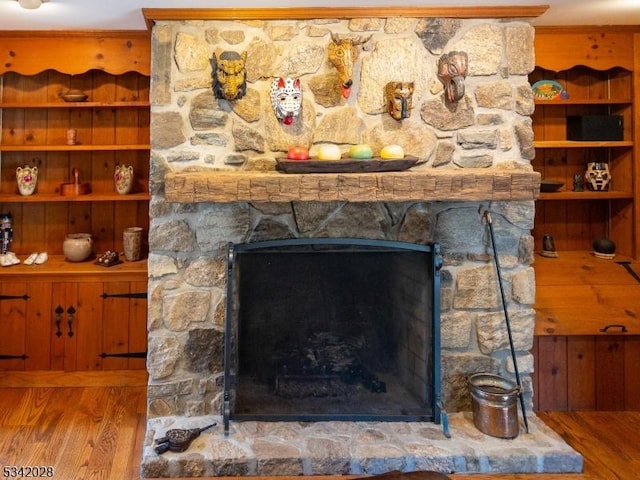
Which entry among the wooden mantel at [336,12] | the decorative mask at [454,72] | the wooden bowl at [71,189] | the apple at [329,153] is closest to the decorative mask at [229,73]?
the wooden mantel at [336,12]

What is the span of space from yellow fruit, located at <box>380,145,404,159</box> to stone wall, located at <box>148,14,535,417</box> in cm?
15

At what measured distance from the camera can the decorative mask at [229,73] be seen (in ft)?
7.07

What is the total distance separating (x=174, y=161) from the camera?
224 centimetres

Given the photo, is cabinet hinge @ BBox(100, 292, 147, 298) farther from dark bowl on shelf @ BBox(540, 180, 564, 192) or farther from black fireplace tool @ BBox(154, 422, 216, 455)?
dark bowl on shelf @ BBox(540, 180, 564, 192)

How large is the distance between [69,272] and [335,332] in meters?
1.65

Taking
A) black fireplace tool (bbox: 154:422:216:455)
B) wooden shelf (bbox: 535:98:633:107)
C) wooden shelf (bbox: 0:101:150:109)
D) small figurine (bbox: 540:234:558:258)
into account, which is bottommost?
black fireplace tool (bbox: 154:422:216:455)

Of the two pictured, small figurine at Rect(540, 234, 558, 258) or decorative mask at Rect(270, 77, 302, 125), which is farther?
small figurine at Rect(540, 234, 558, 258)

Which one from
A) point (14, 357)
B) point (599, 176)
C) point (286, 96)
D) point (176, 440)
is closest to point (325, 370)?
point (176, 440)

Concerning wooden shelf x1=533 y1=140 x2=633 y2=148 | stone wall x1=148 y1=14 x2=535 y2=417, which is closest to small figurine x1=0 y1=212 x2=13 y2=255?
stone wall x1=148 y1=14 x2=535 y2=417

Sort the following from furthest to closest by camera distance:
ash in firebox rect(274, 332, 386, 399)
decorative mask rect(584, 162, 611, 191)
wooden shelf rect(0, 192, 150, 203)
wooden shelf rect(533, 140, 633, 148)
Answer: wooden shelf rect(0, 192, 150, 203), decorative mask rect(584, 162, 611, 191), wooden shelf rect(533, 140, 633, 148), ash in firebox rect(274, 332, 386, 399)

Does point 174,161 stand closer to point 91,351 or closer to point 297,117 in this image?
point 297,117

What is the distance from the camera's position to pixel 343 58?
7.14 ft

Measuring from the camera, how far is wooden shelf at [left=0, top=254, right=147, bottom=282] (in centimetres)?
282

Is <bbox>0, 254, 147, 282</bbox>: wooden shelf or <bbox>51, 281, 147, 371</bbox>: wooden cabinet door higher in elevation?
<bbox>0, 254, 147, 282</bbox>: wooden shelf
